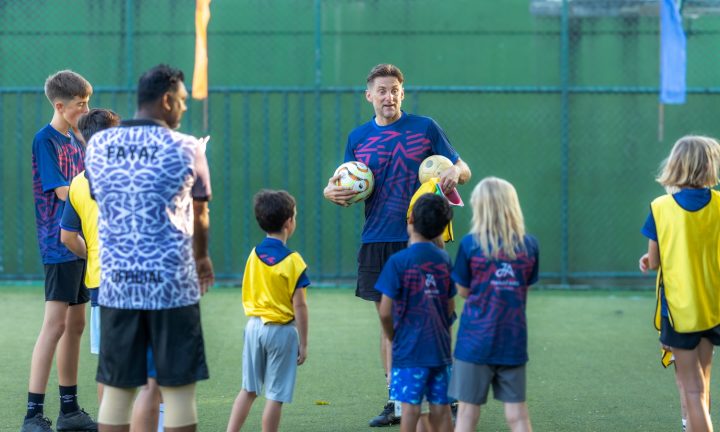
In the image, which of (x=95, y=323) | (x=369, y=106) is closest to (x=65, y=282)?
(x=95, y=323)

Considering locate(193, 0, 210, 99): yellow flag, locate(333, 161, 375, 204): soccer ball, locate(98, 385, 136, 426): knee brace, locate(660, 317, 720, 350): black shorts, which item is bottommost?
locate(98, 385, 136, 426): knee brace

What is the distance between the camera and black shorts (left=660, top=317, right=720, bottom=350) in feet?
15.6

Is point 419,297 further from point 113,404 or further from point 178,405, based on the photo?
point 113,404

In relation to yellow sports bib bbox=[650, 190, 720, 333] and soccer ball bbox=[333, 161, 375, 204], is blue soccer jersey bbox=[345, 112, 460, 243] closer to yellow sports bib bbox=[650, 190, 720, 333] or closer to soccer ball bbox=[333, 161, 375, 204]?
soccer ball bbox=[333, 161, 375, 204]

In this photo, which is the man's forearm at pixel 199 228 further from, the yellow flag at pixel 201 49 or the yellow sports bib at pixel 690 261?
the yellow flag at pixel 201 49

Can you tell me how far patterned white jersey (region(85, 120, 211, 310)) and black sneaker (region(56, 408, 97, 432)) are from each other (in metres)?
Answer: 1.67

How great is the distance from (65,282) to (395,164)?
180 cm

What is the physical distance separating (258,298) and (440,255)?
2.91ft

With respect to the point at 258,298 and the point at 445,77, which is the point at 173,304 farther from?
the point at 445,77

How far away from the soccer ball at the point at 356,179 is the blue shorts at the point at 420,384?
1.25 meters

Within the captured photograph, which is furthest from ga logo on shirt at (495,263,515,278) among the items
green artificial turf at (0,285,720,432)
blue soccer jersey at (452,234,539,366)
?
green artificial turf at (0,285,720,432)

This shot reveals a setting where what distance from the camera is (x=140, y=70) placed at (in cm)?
1124

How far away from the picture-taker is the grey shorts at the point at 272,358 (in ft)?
15.6

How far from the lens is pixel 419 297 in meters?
4.46
